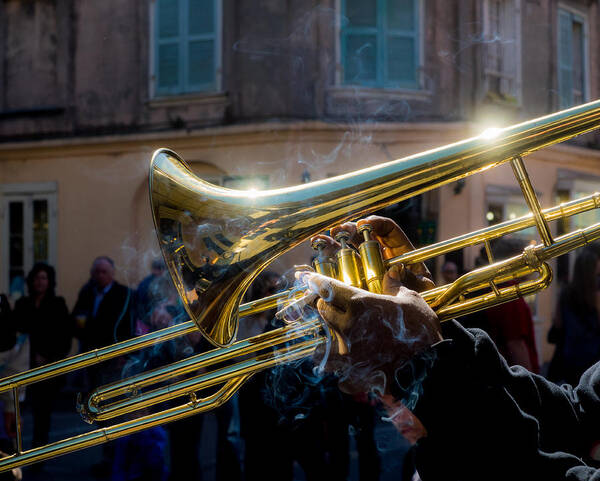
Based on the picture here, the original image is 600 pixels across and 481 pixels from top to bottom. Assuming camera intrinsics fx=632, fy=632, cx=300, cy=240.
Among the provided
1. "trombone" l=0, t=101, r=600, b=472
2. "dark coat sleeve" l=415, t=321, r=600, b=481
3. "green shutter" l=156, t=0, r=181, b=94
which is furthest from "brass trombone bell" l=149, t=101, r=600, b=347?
"green shutter" l=156, t=0, r=181, b=94

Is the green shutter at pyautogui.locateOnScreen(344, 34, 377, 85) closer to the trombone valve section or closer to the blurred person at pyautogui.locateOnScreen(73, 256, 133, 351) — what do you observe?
the blurred person at pyautogui.locateOnScreen(73, 256, 133, 351)

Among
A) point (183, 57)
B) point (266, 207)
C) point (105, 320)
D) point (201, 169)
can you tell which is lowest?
point (105, 320)

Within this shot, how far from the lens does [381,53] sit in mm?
8086

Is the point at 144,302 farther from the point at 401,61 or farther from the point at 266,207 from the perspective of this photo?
the point at 401,61

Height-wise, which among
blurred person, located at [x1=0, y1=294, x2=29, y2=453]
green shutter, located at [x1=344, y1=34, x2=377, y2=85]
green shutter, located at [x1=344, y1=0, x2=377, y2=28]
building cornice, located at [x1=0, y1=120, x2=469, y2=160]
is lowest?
blurred person, located at [x1=0, y1=294, x2=29, y2=453]

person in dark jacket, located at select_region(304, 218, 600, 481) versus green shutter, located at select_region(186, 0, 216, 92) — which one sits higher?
green shutter, located at select_region(186, 0, 216, 92)

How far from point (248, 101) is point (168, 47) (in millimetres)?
1536

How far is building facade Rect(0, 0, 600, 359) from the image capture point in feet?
25.8

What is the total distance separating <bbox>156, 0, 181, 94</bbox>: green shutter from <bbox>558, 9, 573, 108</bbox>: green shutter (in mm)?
5663

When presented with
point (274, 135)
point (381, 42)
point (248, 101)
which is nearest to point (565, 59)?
point (381, 42)

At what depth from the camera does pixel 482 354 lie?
1.26 metres

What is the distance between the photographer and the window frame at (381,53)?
784 cm

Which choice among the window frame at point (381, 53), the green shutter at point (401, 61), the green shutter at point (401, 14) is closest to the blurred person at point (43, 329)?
the window frame at point (381, 53)

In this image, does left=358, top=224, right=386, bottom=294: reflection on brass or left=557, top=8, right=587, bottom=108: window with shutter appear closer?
left=358, top=224, right=386, bottom=294: reflection on brass
